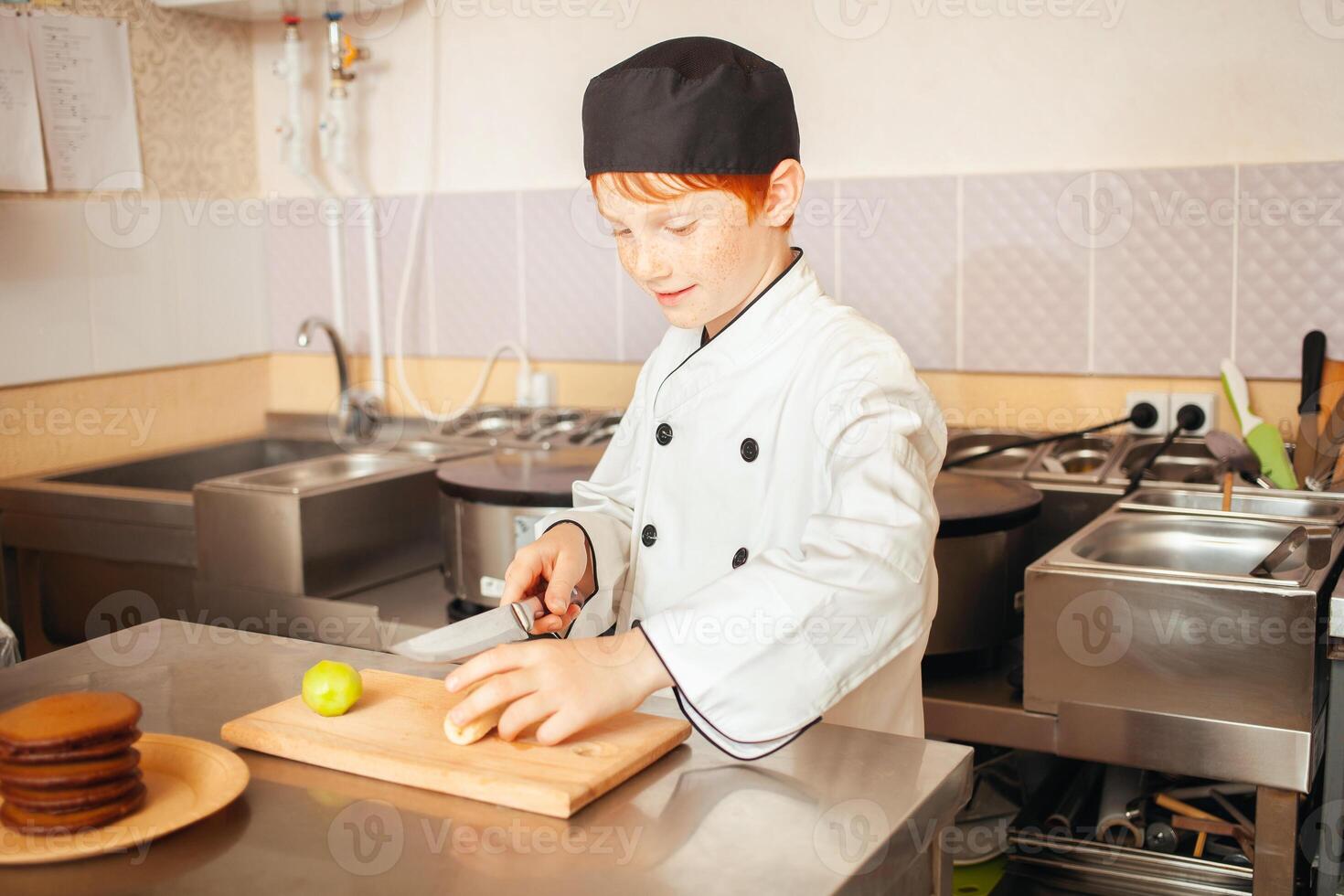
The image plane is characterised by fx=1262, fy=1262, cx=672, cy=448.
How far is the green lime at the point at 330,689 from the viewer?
946 mm

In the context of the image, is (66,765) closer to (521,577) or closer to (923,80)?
(521,577)

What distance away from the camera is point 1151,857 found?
1.51 meters

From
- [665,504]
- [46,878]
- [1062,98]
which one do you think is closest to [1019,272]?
[1062,98]

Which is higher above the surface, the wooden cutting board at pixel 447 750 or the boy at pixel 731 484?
the boy at pixel 731 484

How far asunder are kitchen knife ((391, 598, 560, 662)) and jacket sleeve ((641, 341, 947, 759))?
0.53 ft

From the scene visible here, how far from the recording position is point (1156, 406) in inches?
82.6

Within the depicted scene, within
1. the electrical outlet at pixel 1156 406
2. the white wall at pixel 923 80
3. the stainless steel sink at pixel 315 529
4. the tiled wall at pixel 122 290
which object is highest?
the white wall at pixel 923 80

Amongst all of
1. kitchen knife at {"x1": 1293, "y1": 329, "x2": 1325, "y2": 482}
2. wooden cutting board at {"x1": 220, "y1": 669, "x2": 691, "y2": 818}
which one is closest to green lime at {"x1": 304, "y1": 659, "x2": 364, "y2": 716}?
wooden cutting board at {"x1": 220, "y1": 669, "x2": 691, "y2": 818}

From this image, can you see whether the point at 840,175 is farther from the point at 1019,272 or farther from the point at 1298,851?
the point at 1298,851

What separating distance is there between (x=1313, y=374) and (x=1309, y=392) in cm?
3

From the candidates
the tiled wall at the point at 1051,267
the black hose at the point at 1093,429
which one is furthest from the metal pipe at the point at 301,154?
the black hose at the point at 1093,429

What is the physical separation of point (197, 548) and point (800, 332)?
1.38 m

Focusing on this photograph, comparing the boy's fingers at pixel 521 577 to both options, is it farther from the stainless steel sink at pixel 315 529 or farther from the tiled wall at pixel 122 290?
the tiled wall at pixel 122 290

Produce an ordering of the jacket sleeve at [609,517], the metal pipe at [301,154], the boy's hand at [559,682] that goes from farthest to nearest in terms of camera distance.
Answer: the metal pipe at [301,154] → the jacket sleeve at [609,517] → the boy's hand at [559,682]
